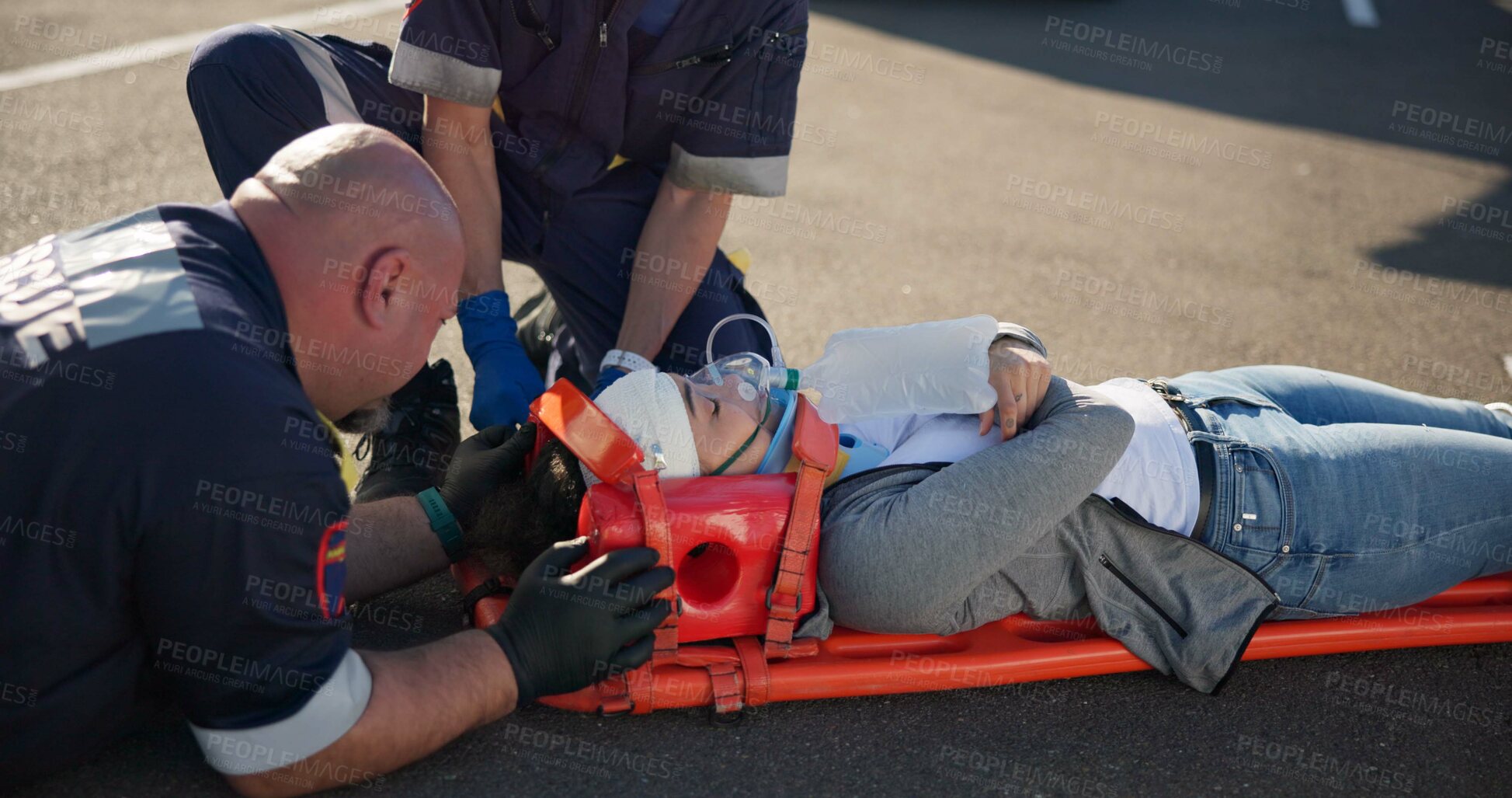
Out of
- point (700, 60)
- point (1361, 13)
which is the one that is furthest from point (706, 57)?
point (1361, 13)

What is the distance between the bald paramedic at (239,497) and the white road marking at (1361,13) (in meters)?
11.1

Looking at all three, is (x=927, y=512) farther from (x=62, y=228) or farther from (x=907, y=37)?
(x=907, y=37)

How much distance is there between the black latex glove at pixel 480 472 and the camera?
262 centimetres

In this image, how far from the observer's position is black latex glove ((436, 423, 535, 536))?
2617 millimetres

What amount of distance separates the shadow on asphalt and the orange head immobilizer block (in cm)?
464

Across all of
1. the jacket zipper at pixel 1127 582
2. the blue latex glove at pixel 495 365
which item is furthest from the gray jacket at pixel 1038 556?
the blue latex glove at pixel 495 365

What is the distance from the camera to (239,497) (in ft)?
5.62

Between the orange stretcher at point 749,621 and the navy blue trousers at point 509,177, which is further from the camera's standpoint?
the navy blue trousers at point 509,177

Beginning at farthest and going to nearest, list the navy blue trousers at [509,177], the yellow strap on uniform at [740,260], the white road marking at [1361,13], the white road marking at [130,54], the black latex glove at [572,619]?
the white road marking at [1361,13]
the white road marking at [130,54]
the yellow strap on uniform at [740,260]
the navy blue trousers at [509,177]
the black latex glove at [572,619]

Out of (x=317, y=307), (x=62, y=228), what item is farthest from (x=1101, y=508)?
(x=62, y=228)

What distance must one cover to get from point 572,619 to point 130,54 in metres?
6.07

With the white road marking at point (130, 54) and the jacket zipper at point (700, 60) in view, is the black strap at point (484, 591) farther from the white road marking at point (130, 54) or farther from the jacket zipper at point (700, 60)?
the white road marking at point (130, 54)

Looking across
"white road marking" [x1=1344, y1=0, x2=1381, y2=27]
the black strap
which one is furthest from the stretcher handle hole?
"white road marking" [x1=1344, y1=0, x2=1381, y2=27]

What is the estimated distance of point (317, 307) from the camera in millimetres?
1953
